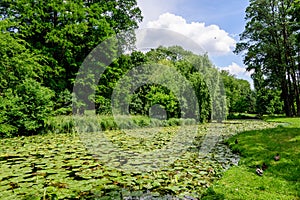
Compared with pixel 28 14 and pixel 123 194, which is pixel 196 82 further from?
pixel 123 194

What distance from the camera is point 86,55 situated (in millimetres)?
18031

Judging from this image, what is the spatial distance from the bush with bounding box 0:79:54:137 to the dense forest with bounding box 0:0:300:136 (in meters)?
0.04

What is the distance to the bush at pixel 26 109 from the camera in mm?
9812

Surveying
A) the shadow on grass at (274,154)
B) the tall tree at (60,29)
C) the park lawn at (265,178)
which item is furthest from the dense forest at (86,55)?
the park lawn at (265,178)

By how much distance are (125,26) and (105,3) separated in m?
2.88

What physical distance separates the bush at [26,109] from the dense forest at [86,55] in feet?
0.13

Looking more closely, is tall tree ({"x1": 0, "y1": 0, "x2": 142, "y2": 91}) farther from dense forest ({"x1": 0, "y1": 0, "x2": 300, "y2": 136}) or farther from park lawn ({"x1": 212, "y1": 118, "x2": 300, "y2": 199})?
park lawn ({"x1": 212, "y1": 118, "x2": 300, "y2": 199})

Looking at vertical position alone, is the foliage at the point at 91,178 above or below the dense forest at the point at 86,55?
below

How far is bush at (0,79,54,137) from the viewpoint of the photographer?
981 cm

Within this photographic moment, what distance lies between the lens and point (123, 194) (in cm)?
345

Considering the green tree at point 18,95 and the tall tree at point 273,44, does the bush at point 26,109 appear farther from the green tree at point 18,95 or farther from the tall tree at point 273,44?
the tall tree at point 273,44

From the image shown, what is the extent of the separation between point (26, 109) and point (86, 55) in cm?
872

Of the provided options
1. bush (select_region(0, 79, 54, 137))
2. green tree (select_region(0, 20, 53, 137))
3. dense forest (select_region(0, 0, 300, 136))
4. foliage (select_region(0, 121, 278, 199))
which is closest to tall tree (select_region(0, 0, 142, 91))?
dense forest (select_region(0, 0, 300, 136))

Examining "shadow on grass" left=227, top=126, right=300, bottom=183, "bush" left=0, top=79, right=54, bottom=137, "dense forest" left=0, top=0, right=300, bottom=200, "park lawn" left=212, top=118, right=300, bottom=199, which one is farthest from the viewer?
"bush" left=0, top=79, right=54, bottom=137
